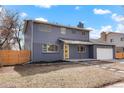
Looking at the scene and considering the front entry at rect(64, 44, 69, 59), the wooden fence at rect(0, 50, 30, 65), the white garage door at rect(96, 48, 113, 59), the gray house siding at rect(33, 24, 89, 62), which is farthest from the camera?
the white garage door at rect(96, 48, 113, 59)

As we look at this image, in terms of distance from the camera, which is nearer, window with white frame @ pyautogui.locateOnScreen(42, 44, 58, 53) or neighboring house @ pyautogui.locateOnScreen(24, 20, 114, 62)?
neighboring house @ pyautogui.locateOnScreen(24, 20, 114, 62)

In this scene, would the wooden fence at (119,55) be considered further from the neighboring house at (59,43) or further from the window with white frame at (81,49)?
the window with white frame at (81,49)

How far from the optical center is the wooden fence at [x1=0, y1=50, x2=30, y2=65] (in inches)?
655

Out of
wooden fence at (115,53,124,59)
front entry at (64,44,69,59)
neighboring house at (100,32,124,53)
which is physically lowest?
wooden fence at (115,53,124,59)

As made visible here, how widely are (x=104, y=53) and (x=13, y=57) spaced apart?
13.7 m

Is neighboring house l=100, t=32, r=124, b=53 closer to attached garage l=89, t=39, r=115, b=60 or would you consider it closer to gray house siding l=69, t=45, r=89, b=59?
attached garage l=89, t=39, r=115, b=60

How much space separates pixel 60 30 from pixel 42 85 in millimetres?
14284

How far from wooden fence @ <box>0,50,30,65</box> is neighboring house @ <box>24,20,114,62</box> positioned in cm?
71

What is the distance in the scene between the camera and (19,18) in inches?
1160

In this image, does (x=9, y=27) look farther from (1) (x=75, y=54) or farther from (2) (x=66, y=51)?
(1) (x=75, y=54)

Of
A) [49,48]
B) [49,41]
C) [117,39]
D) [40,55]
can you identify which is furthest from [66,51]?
[117,39]

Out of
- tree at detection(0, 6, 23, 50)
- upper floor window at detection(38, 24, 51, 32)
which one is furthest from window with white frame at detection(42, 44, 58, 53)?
tree at detection(0, 6, 23, 50)

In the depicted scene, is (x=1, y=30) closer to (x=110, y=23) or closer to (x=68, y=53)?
(x=68, y=53)
